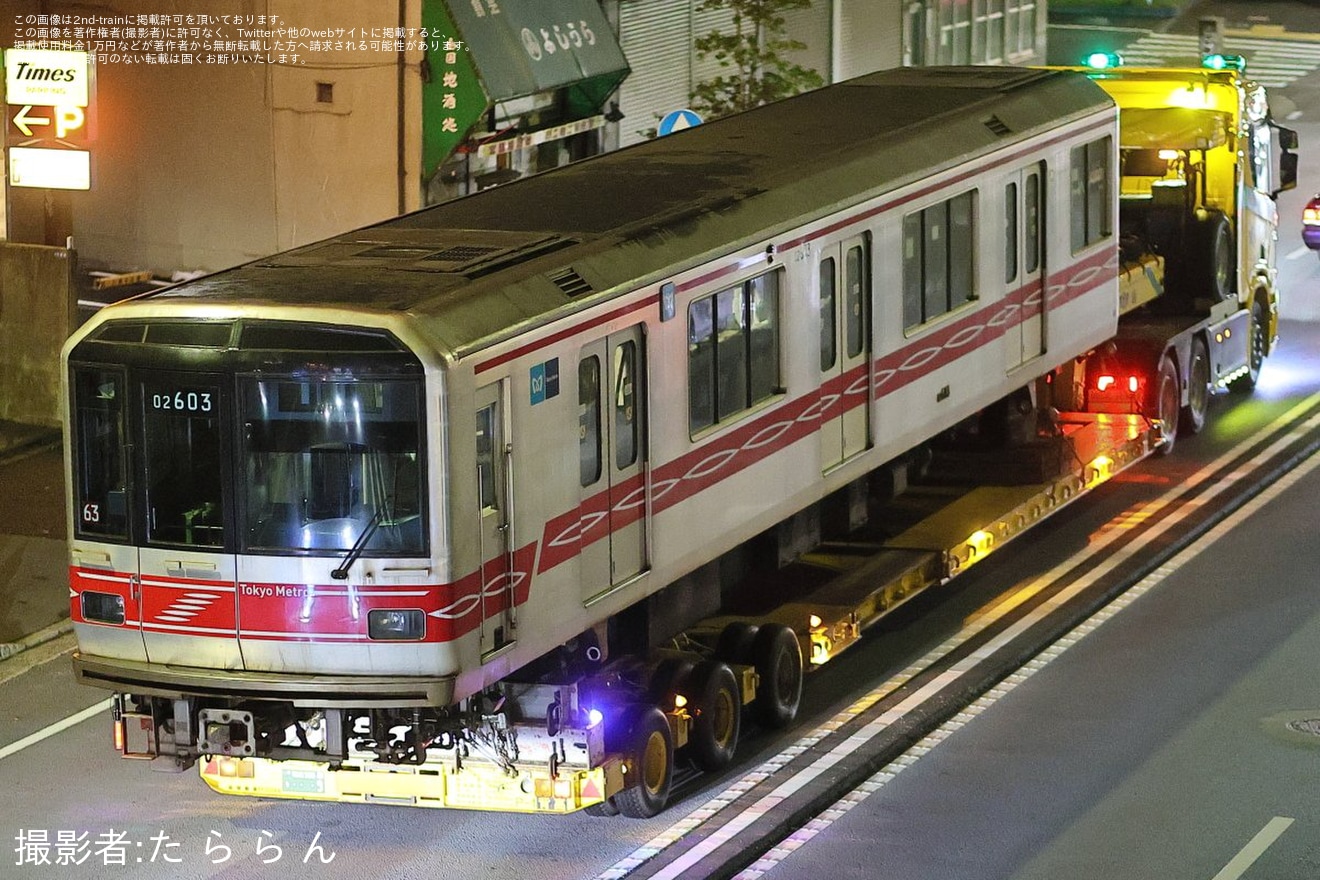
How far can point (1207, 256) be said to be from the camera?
21.8 metres

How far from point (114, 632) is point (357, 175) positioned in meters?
12.9

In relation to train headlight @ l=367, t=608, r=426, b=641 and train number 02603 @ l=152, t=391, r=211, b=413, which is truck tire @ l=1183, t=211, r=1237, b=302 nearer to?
train headlight @ l=367, t=608, r=426, b=641

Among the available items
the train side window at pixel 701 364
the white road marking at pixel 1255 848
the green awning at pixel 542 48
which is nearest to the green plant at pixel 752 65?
the green awning at pixel 542 48

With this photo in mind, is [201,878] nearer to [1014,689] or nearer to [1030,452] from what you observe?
[1014,689]

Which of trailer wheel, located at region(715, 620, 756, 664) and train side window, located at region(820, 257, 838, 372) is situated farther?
train side window, located at region(820, 257, 838, 372)

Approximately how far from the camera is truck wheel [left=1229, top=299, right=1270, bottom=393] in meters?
23.5

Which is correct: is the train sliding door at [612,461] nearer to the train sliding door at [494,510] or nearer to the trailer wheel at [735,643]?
the train sliding door at [494,510]

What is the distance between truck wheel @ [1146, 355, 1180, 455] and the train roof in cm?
294

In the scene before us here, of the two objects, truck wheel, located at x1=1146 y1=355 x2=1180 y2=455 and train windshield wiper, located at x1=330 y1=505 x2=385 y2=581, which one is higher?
train windshield wiper, located at x1=330 y1=505 x2=385 y2=581

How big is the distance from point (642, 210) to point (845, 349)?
2207 millimetres

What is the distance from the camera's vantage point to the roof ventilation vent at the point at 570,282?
37.8ft

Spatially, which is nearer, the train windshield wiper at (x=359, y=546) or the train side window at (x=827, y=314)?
the train windshield wiper at (x=359, y=546)

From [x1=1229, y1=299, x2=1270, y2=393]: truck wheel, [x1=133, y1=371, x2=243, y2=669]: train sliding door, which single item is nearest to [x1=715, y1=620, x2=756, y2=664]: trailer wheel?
[x1=133, y1=371, x2=243, y2=669]: train sliding door

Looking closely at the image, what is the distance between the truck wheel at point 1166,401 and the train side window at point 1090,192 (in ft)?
5.99
